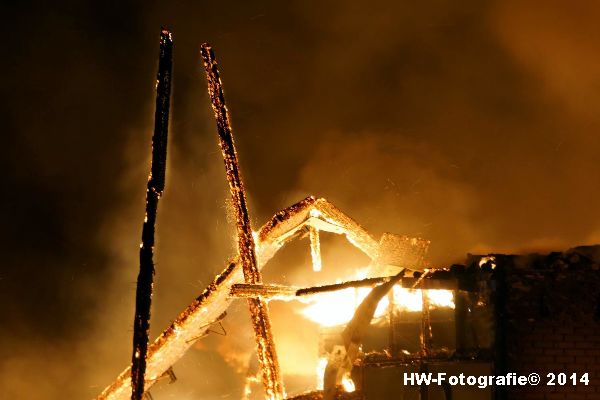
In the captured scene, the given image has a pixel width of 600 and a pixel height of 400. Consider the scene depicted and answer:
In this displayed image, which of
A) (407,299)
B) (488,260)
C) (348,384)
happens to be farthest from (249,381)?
(488,260)

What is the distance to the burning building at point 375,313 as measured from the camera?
6.02 m

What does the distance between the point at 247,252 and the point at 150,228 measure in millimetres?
2168

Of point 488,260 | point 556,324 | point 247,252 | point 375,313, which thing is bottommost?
point 556,324

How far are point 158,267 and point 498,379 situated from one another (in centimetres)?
1595

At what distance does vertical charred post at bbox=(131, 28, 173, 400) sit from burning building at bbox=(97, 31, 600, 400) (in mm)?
34

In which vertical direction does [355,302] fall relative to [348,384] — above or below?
above

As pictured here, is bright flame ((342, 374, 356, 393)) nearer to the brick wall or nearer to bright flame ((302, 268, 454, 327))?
bright flame ((302, 268, 454, 327))

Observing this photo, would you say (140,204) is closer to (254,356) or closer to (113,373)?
(113,373)

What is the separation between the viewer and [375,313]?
7305 mm

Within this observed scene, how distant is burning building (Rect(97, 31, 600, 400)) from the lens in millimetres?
6016

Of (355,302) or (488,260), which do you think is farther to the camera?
(355,302)

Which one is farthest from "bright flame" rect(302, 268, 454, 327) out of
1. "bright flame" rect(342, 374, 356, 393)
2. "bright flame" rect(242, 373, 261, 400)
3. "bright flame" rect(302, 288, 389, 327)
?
"bright flame" rect(242, 373, 261, 400)

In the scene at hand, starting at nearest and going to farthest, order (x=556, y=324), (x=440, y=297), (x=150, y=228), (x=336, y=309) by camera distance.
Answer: (x=150, y=228), (x=556, y=324), (x=440, y=297), (x=336, y=309)

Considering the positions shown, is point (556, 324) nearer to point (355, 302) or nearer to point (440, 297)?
point (440, 297)
